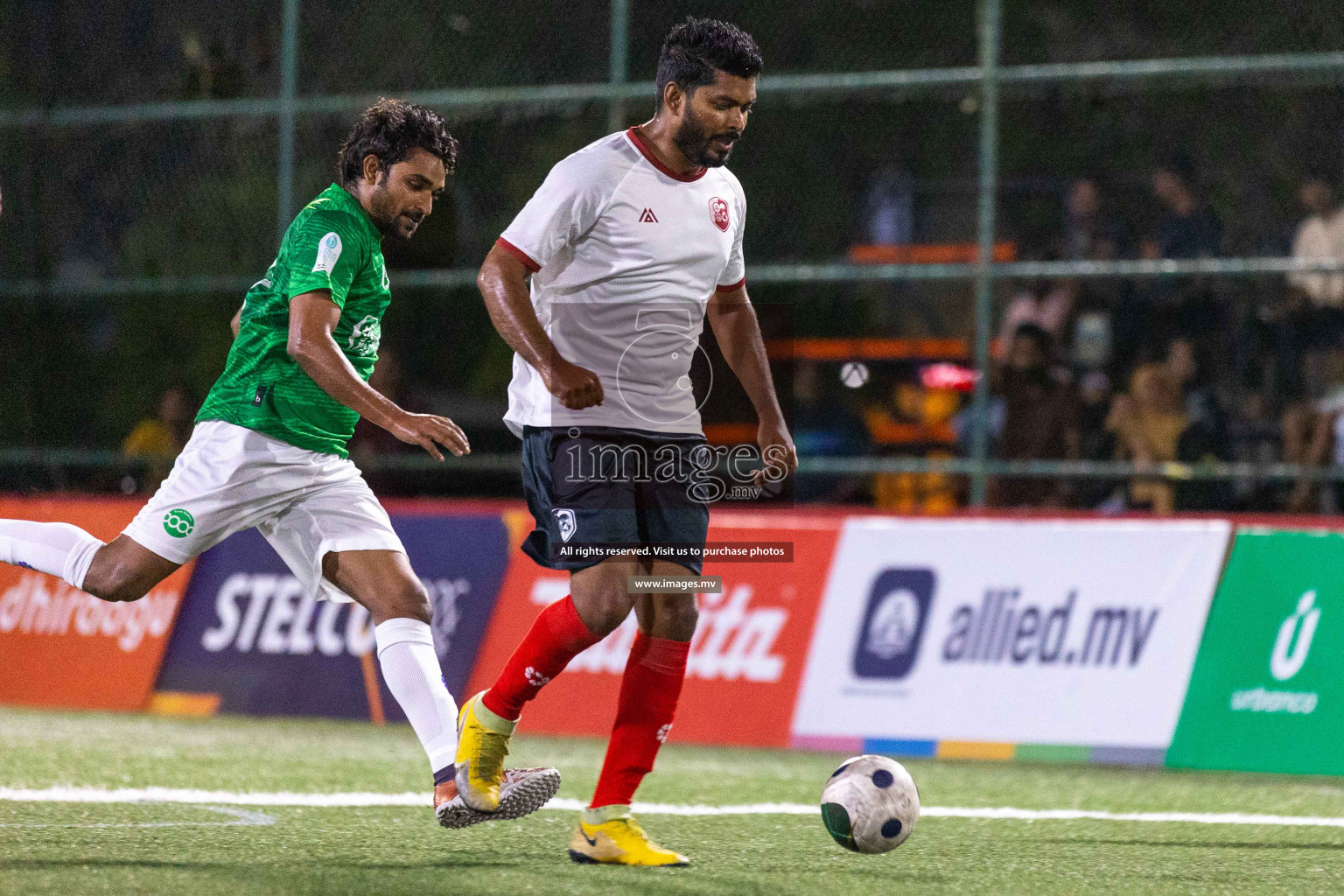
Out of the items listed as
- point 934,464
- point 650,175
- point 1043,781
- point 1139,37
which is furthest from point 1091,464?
point 1139,37

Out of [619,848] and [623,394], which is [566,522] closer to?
[623,394]

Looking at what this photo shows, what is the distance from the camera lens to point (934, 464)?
30.2 feet

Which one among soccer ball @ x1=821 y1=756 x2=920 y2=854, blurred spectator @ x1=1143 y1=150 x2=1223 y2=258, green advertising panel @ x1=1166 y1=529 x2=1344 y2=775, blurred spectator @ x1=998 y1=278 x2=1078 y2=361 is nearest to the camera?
soccer ball @ x1=821 y1=756 x2=920 y2=854

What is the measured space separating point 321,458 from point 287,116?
5668mm

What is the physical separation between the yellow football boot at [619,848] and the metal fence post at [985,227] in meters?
4.46

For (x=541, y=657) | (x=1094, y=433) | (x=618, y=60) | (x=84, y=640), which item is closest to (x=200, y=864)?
(x=541, y=657)

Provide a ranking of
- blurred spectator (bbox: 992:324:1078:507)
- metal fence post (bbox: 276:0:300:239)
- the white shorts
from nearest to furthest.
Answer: the white shorts < blurred spectator (bbox: 992:324:1078:507) < metal fence post (bbox: 276:0:300:239)

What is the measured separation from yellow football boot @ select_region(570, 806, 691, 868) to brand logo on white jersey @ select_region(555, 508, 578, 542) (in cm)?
79

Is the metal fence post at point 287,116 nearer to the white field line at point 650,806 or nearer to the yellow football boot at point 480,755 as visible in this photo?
the white field line at point 650,806

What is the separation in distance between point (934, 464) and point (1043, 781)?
87.0 inches

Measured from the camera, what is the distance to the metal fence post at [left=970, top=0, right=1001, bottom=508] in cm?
926

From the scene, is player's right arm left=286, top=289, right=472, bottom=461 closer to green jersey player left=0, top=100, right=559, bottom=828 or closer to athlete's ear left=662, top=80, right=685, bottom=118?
green jersey player left=0, top=100, right=559, bottom=828

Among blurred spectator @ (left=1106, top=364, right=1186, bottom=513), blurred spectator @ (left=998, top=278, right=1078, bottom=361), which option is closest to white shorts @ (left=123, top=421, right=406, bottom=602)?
blurred spectator @ (left=1106, top=364, right=1186, bottom=513)

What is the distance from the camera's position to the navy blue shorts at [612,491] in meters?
5.08
